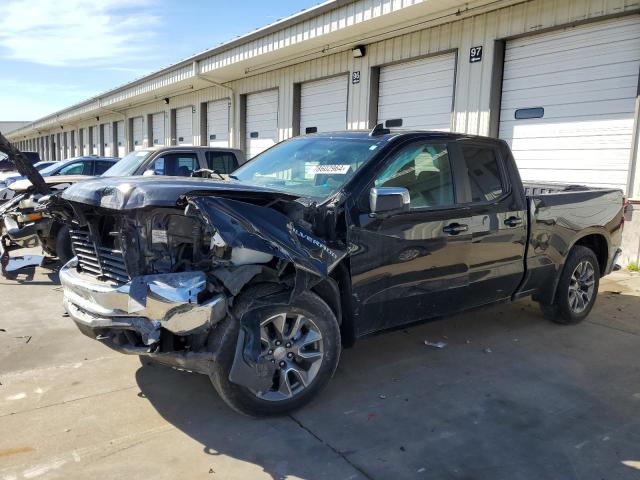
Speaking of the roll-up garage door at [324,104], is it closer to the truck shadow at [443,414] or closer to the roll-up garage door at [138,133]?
the truck shadow at [443,414]

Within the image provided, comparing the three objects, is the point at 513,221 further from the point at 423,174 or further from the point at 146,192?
the point at 146,192

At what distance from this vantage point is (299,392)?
3494 millimetres

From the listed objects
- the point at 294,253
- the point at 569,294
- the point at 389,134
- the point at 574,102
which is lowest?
the point at 569,294

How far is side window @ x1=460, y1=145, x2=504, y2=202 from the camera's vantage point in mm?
4496

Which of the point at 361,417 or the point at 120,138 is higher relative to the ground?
the point at 120,138

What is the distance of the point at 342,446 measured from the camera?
315 centimetres

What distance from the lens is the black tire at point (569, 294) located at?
5.44 meters

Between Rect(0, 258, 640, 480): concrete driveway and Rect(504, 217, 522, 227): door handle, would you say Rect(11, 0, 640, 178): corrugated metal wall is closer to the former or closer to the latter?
Rect(504, 217, 522, 227): door handle

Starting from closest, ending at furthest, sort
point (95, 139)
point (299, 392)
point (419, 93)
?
point (299, 392)
point (419, 93)
point (95, 139)

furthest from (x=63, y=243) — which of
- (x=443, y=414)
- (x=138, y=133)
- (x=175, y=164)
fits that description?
(x=138, y=133)

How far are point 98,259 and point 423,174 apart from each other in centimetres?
249

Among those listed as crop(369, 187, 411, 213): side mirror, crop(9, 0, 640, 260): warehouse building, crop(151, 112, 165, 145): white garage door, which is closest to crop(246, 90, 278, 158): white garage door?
crop(9, 0, 640, 260): warehouse building

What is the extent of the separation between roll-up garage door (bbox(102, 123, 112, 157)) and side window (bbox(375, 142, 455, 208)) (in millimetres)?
30954

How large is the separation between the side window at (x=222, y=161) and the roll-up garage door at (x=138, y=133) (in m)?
19.2
